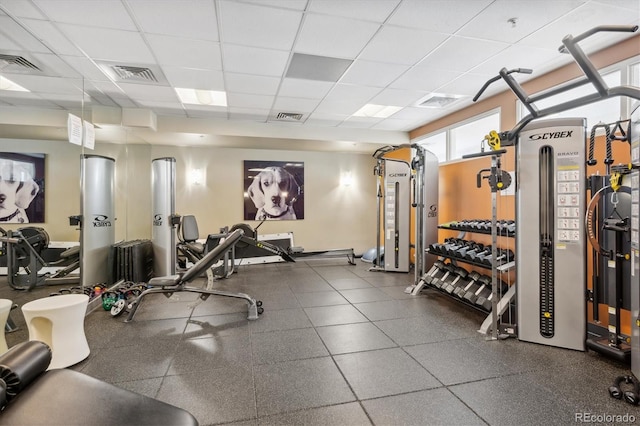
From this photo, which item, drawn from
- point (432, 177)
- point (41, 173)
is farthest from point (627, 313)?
point (41, 173)

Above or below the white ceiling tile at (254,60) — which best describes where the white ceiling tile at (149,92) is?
above

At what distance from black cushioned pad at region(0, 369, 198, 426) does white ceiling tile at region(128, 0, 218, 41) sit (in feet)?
9.15

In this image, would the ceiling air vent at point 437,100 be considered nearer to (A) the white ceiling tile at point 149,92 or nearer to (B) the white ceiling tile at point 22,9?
(A) the white ceiling tile at point 149,92

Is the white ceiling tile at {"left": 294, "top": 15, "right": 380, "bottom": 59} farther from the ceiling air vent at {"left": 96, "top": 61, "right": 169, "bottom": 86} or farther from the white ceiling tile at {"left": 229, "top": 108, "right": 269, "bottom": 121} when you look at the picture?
the white ceiling tile at {"left": 229, "top": 108, "right": 269, "bottom": 121}

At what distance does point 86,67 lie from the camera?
12.5 feet

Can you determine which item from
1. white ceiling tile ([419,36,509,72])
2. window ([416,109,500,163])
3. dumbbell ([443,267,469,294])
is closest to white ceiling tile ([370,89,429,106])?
white ceiling tile ([419,36,509,72])

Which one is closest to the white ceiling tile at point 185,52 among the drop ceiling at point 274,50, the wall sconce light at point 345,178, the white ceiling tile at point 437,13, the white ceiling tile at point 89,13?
the drop ceiling at point 274,50

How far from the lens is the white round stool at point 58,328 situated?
7.89 ft

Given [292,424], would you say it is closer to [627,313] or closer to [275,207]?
[627,313]

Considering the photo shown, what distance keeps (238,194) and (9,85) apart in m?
4.10

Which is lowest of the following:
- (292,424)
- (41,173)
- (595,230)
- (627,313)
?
(292,424)

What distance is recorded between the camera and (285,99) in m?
4.97

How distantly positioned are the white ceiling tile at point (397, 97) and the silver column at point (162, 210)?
3.57 metres

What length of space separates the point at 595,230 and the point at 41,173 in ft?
20.4
